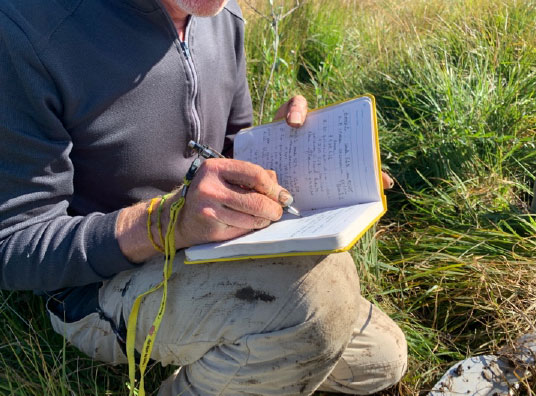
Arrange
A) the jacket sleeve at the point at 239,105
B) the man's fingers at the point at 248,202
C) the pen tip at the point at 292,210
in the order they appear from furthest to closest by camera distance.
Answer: the jacket sleeve at the point at 239,105
the pen tip at the point at 292,210
the man's fingers at the point at 248,202

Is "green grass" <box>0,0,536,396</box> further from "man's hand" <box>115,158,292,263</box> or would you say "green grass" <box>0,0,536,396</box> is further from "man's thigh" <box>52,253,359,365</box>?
"man's hand" <box>115,158,292,263</box>

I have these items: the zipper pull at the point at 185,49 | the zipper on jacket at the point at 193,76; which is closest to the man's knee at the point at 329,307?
the zipper on jacket at the point at 193,76

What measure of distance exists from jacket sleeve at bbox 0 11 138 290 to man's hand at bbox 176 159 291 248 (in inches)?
10.7

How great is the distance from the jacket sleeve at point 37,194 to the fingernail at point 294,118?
58 cm

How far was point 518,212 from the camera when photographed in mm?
2551

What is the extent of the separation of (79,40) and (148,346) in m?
0.85

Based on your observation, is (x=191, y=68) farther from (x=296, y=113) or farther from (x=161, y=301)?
(x=161, y=301)

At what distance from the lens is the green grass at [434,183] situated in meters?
2.04

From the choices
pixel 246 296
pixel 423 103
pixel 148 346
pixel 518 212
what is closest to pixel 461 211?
pixel 518 212

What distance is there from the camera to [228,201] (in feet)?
4.70

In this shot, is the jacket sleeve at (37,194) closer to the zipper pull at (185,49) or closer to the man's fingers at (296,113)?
the zipper pull at (185,49)

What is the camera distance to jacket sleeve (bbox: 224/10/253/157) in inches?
87.4

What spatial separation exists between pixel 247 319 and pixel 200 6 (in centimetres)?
91

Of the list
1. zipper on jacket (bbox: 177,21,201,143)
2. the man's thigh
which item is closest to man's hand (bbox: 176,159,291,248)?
the man's thigh
